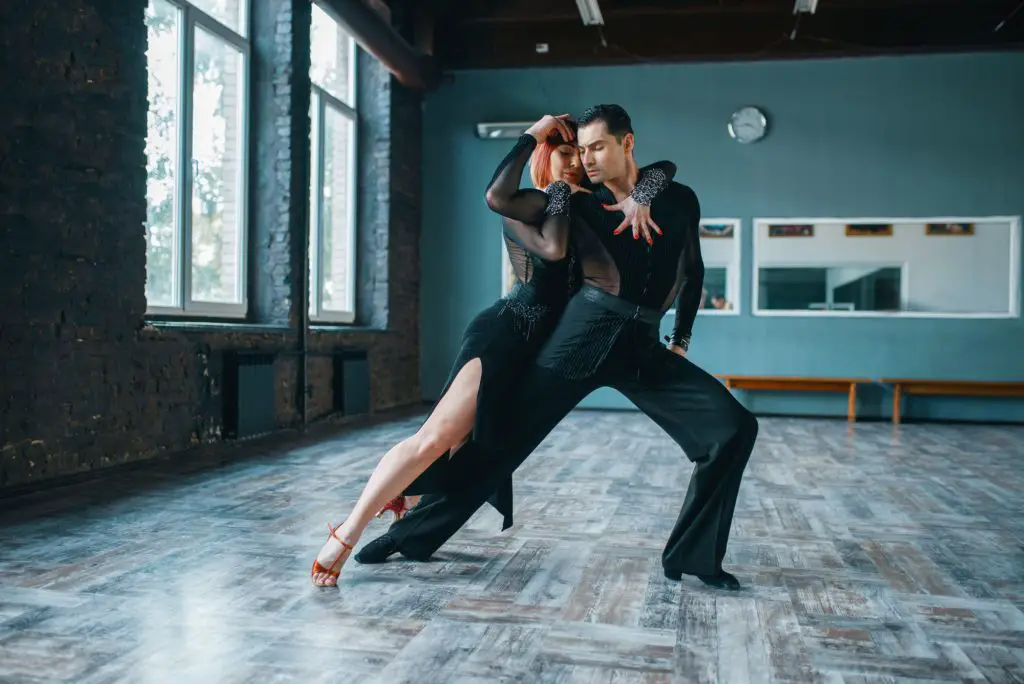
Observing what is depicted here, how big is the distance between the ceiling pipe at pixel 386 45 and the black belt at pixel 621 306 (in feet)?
16.4

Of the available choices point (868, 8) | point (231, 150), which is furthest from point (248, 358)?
point (868, 8)

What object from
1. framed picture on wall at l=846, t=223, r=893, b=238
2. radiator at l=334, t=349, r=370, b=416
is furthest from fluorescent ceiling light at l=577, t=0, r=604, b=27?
radiator at l=334, t=349, r=370, b=416

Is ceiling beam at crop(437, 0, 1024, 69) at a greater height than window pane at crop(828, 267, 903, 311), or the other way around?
ceiling beam at crop(437, 0, 1024, 69)

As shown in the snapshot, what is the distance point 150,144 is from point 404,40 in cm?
365

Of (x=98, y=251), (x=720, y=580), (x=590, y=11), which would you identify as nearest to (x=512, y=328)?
(x=720, y=580)

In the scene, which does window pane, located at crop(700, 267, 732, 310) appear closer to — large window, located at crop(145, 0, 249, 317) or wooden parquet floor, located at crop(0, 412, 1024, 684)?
wooden parquet floor, located at crop(0, 412, 1024, 684)

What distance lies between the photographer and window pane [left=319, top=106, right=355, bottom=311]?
8.16 metres

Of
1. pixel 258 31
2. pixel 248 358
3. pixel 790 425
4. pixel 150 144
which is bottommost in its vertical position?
pixel 790 425

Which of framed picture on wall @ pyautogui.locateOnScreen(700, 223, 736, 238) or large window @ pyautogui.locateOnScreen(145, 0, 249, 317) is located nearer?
large window @ pyautogui.locateOnScreen(145, 0, 249, 317)

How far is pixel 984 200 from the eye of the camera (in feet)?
28.6

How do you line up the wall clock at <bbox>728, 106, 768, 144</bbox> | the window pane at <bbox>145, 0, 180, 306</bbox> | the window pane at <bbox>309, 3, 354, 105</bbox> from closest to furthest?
the window pane at <bbox>145, 0, 180, 306</bbox> → the window pane at <bbox>309, 3, 354, 105</bbox> → the wall clock at <bbox>728, 106, 768, 144</bbox>

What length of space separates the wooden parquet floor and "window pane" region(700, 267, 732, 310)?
4.36m

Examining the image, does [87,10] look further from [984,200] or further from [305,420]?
[984,200]

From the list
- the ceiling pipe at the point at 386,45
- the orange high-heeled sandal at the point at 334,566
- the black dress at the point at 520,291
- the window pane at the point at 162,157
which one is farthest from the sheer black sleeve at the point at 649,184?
the ceiling pipe at the point at 386,45
